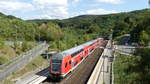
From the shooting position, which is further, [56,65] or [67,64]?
[67,64]

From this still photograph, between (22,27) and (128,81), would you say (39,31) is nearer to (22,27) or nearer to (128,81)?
(22,27)

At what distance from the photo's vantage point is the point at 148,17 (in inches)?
1964

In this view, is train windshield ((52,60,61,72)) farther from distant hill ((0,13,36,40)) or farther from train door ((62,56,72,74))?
distant hill ((0,13,36,40))

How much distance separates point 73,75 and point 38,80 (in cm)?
755

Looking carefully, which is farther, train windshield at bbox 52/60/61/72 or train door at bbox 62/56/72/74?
train door at bbox 62/56/72/74

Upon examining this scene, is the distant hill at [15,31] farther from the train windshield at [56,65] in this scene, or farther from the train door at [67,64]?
the train windshield at [56,65]

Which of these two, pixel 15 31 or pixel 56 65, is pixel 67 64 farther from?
pixel 15 31

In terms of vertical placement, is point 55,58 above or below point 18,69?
above

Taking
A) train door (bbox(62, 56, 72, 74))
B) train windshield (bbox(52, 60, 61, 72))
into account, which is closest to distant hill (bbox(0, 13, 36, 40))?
train door (bbox(62, 56, 72, 74))

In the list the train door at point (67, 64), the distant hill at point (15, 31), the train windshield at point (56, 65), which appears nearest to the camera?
the train windshield at point (56, 65)

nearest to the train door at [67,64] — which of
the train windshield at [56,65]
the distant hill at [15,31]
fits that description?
the train windshield at [56,65]

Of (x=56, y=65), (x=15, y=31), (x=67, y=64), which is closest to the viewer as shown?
(x=56, y=65)

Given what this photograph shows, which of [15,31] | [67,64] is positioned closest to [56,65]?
[67,64]

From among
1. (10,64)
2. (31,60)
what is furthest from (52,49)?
(10,64)
